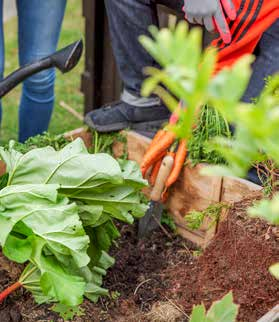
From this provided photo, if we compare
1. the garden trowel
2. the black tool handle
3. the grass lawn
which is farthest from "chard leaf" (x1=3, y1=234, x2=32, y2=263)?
the grass lawn

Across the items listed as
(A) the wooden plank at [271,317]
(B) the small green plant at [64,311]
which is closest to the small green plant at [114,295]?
(B) the small green plant at [64,311]

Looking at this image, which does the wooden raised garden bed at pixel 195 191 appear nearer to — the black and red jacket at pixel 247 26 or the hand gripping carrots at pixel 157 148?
the hand gripping carrots at pixel 157 148

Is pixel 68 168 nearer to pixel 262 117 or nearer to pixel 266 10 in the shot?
pixel 266 10

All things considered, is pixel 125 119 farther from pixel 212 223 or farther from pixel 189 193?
pixel 212 223

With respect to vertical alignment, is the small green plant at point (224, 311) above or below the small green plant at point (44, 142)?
above

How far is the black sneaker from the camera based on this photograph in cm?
250

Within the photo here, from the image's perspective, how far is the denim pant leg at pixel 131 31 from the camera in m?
2.36

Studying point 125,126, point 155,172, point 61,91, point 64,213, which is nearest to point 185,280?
point 155,172

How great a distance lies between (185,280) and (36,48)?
1.06 metres

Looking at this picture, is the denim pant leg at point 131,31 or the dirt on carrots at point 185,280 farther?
the denim pant leg at point 131,31

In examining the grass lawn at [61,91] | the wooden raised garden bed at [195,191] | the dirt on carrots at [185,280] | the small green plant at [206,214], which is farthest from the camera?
the grass lawn at [61,91]

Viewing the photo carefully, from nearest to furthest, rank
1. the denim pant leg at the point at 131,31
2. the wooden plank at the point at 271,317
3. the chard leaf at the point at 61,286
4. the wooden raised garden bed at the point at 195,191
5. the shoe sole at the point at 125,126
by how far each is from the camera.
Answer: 1. the wooden plank at the point at 271,317
2. the chard leaf at the point at 61,286
3. the wooden raised garden bed at the point at 195,191
4. the denim pant leg at the point at 131,31
5. the shoe sole at the point at 125,126

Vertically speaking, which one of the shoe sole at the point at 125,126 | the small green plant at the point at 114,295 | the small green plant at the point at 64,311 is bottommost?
the small green plant at the point at 114,295

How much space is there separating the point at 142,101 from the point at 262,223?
0.81 meters
